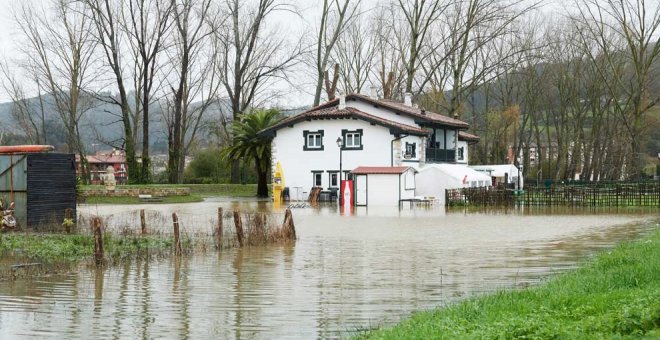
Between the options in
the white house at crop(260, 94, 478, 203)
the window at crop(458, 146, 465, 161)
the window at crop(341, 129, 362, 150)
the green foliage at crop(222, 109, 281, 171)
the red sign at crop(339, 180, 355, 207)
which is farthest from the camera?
the window at crop(458, 146, 465, 161)

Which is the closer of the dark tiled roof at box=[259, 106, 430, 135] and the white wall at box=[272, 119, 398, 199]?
the dark tiled roof at box=[259, 106, 430, 135]

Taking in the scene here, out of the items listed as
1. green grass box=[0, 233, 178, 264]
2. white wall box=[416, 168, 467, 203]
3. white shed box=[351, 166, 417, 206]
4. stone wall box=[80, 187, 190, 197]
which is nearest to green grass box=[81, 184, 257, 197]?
stone wall box=[80, 187, 190, 197]

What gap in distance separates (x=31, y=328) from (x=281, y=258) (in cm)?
831

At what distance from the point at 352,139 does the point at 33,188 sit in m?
27.8

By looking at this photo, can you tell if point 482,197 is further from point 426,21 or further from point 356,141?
point 426,21

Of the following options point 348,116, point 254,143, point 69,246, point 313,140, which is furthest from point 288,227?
point 254,143

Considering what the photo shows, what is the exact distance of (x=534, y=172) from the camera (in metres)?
78.6

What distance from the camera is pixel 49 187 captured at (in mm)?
25016

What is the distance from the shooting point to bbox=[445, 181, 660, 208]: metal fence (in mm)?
39594

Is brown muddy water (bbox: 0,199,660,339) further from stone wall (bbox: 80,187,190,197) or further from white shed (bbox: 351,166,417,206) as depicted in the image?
stone wall (bbox: 80,187,190,197)

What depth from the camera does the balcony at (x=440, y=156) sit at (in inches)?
Result: 2188

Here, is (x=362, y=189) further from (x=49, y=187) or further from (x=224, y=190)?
(x=49, y=187)

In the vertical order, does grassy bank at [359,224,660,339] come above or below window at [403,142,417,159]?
below

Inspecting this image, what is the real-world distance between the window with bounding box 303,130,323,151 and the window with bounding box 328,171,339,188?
175 cm
